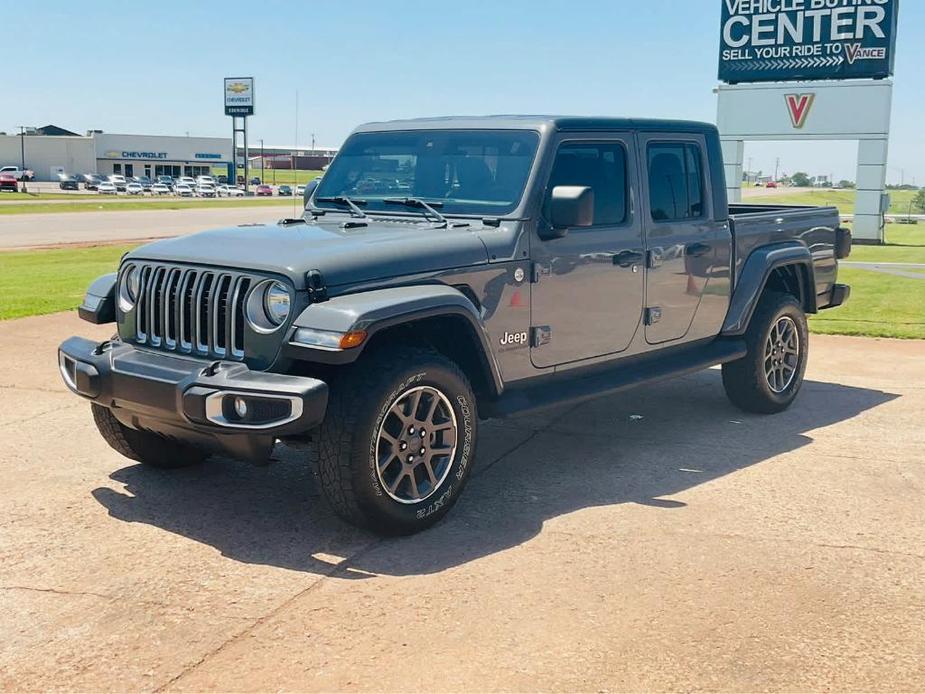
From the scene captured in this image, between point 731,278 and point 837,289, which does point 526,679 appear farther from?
point 837,289

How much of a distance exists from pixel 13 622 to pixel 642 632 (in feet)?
7.65

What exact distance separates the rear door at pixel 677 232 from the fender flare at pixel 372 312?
68.7 inches

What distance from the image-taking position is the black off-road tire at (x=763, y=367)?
7270mm

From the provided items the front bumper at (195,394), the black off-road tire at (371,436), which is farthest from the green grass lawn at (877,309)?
the front bumper at (195,394)

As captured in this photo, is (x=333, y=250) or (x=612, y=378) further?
(x=612, y=378)

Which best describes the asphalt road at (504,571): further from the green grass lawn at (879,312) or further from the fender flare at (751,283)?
the green grass lawn at (879,312)

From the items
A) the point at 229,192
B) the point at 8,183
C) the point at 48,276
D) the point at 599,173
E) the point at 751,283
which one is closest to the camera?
the point at 599,173

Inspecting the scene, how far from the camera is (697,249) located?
6.67m

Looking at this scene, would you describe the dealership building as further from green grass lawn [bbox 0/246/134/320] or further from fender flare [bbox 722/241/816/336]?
fender flare [bbox 722/241/816/336]

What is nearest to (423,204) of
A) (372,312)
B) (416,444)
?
(372,312)

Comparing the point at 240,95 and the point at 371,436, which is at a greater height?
the point at 240,95

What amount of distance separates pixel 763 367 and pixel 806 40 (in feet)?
82.0

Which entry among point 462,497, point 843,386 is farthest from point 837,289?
point 462,497

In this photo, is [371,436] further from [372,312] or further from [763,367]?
[763,367]
